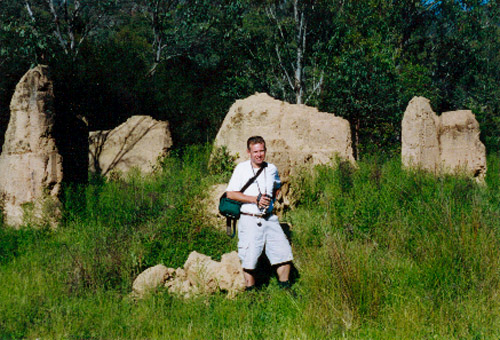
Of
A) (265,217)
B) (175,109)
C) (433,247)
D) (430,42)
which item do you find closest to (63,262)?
(265,217)

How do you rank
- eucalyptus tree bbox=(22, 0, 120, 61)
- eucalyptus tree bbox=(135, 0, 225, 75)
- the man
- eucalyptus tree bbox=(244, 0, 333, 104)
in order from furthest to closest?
eucalyptus tree bbox=(244, 0, 333, 104)
eucalyptus tree bbox=(135, 0, 225, 75)
eucalyptus tree bbox=(22, 0, 120, 61)
the man

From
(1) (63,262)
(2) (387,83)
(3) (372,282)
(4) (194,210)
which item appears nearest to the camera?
(3) (372,282)

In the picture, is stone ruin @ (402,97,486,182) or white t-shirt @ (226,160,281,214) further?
stone ruin @ (402,97,486,182)

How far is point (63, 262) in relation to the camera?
553 cm

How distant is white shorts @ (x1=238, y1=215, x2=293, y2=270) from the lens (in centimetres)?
470

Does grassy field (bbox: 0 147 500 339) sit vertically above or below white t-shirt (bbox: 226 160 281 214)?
below

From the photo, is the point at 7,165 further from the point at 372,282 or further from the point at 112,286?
the point at 372,282

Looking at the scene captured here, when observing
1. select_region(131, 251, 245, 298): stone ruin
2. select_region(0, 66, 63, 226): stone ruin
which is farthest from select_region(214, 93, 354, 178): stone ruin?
select_region(131, 251, 245, 298): stone ruin

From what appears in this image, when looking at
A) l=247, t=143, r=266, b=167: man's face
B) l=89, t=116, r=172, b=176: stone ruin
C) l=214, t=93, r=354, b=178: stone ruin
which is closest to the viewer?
l=247, t=143, r=266, b=167: man's face

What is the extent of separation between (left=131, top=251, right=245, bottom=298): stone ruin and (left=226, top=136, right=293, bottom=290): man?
294 mm

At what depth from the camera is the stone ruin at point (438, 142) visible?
1027 centimetres

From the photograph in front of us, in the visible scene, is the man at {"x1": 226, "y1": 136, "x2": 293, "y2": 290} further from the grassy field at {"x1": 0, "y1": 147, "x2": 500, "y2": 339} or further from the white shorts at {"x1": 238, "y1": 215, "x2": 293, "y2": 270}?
the grassy field at {"x1": 0, "y1": 147, "x2": 500, "y2": 339}

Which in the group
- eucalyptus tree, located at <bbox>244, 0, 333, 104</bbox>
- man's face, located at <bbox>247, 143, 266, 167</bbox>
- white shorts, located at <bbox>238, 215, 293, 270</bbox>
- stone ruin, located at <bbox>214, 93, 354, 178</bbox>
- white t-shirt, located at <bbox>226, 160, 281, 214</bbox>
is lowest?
white shorts, located at <bbox>238, 215, 293, 270</bbox>

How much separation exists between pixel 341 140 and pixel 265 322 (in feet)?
21.1
